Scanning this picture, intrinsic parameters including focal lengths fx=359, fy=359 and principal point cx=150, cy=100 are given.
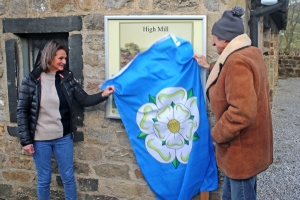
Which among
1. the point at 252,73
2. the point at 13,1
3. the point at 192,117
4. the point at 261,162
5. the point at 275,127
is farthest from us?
the point at 275,127

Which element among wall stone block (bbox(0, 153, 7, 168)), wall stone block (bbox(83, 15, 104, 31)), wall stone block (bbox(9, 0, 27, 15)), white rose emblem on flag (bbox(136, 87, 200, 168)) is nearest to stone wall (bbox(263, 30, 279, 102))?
white rose emblem on flag (bbox(136, 87, 200, 168))

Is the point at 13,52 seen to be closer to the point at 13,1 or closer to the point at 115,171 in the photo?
the point at 13,1

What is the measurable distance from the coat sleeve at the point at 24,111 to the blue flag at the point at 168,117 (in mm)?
703

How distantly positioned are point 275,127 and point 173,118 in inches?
200

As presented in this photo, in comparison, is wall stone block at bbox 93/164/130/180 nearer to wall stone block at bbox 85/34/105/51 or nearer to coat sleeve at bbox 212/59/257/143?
wall stone block at bbox 85/34/105/51

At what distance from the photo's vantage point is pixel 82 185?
389cm

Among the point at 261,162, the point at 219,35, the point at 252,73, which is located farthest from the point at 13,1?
the point at 261,162

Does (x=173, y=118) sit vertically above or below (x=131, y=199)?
above

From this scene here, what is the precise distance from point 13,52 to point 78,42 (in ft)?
2.62

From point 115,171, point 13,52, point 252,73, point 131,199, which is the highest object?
point 13,52

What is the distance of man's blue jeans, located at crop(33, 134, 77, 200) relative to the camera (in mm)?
3357

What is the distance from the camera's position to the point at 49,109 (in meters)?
3.27

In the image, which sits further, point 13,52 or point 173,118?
point 13,52

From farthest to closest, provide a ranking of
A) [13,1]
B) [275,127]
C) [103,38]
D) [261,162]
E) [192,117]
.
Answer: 1. [275,127]
2. [13,1]
3. [103,38]
4. [192,117]
5. [261,162]
